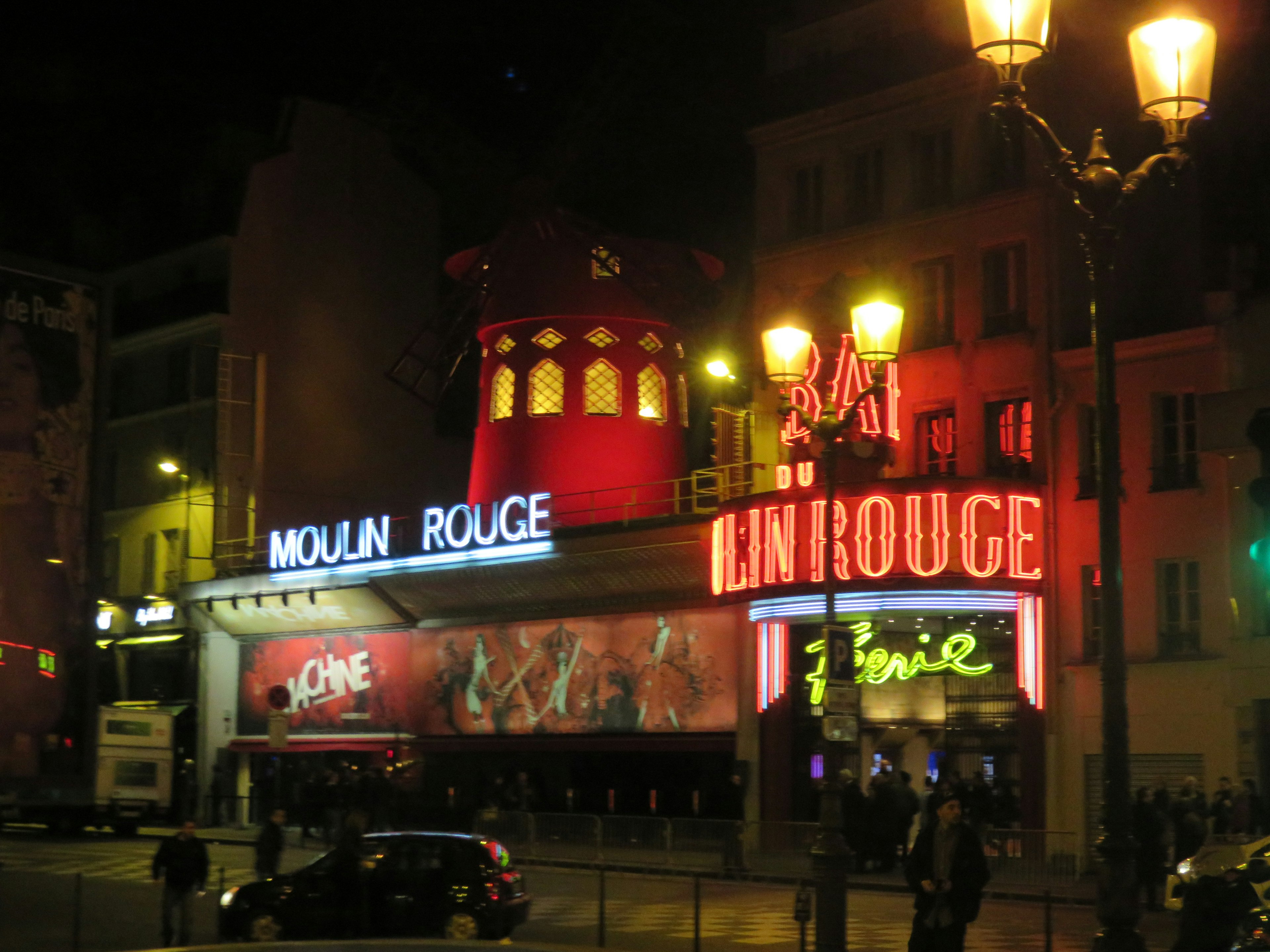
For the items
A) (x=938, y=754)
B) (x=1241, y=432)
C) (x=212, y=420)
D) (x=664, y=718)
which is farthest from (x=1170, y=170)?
(x=212, y=420)

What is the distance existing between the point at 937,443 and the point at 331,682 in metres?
16.9

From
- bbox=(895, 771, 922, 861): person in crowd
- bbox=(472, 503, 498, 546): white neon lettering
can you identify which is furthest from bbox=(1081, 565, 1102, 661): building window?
bbox=(472, 503, 498, 546): white neon lettering

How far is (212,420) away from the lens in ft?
143

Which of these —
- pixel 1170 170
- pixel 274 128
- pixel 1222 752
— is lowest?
pixel 1222 752

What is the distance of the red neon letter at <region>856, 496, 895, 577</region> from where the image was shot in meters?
26.8

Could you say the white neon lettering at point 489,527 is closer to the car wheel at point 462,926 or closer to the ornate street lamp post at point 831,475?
the ornate street lamp post at point 831,475

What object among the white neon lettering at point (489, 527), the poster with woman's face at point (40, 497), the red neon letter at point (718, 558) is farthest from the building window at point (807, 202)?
the poster with woman's face at point (40, 497)

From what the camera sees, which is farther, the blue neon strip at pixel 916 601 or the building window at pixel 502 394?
the building window at pixel 502 394

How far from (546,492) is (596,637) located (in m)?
3.11

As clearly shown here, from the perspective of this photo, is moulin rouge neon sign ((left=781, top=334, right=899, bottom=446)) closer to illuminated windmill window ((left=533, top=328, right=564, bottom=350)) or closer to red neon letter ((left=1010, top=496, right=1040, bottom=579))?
red neon letter ((left=1010, top=496, right=1040, bottom=579))

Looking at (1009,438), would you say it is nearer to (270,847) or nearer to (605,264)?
(605,264)

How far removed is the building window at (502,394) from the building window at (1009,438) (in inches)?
482

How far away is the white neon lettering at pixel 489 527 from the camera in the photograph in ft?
113

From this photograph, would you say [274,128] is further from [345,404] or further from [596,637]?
[596,637]
